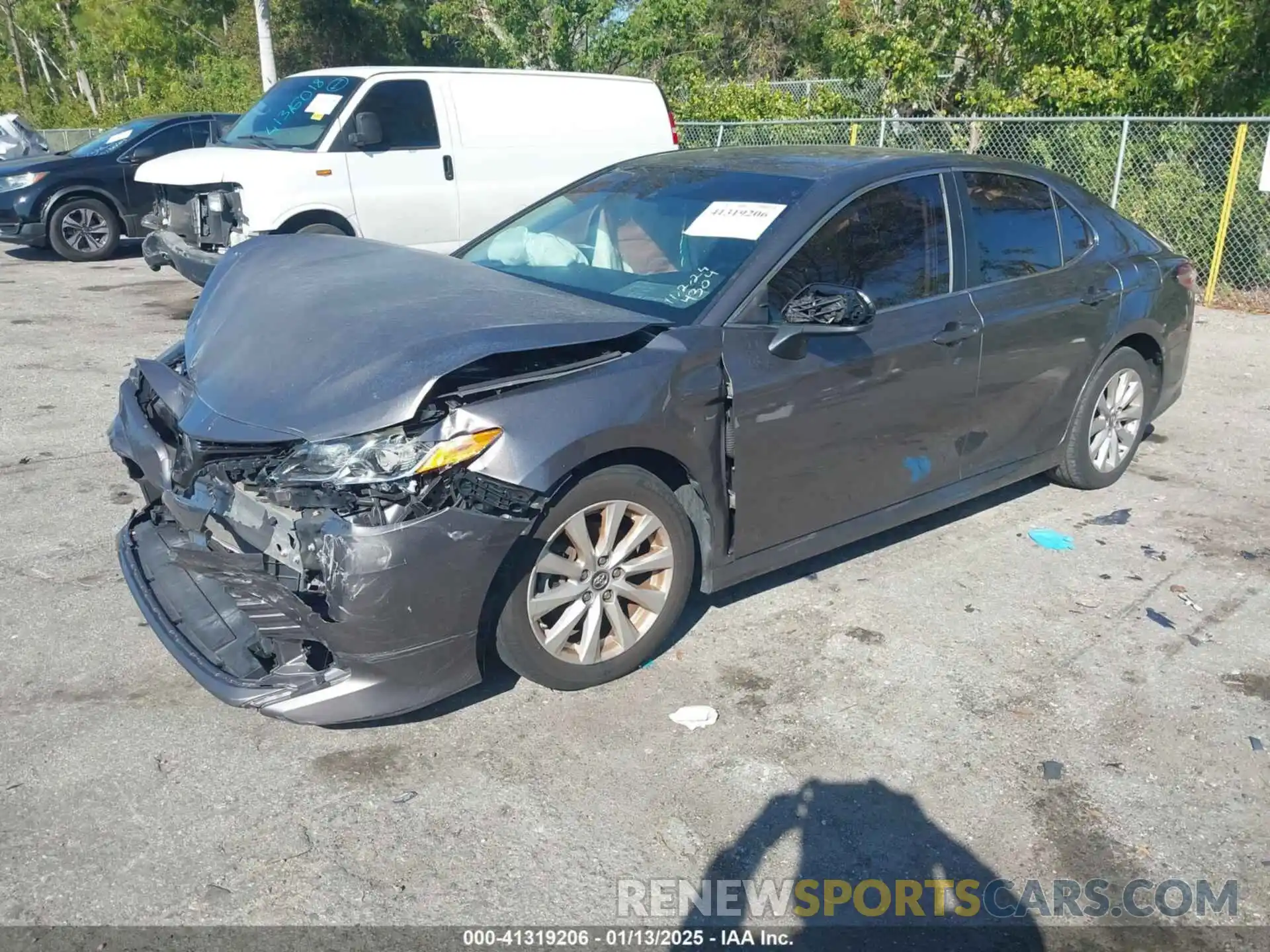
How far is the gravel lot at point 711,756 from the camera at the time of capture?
2939mm

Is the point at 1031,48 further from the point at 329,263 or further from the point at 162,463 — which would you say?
the point at 162,463

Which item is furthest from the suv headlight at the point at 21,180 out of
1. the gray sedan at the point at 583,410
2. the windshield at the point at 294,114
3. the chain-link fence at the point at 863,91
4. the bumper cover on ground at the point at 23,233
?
the chain-link fence at the point at 863,91

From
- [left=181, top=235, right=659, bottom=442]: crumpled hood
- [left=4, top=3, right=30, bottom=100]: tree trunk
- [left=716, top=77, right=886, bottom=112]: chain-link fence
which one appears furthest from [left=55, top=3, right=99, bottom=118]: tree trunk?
[left=181, top=235, right=659, bottom=442]: crumpled hood

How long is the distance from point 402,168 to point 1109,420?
6475 millimetres

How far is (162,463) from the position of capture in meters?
3.70

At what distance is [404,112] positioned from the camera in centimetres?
959

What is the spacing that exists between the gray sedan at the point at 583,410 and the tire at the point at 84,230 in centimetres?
993

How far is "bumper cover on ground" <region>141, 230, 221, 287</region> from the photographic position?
8834 millimetres

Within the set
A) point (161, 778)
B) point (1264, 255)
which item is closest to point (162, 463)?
point (161, 778)

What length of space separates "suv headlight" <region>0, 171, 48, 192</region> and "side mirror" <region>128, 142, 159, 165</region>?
3.17 feet

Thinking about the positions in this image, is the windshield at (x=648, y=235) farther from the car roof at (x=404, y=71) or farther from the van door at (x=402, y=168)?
the car roof at (x=404, y=71)

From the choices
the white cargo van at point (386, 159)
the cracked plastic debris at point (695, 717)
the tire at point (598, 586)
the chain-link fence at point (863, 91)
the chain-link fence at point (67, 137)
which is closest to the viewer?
the tire at point (598, 586)

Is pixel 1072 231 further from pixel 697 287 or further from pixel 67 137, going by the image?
pixel 67 137

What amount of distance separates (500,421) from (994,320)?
2520 millimetres
